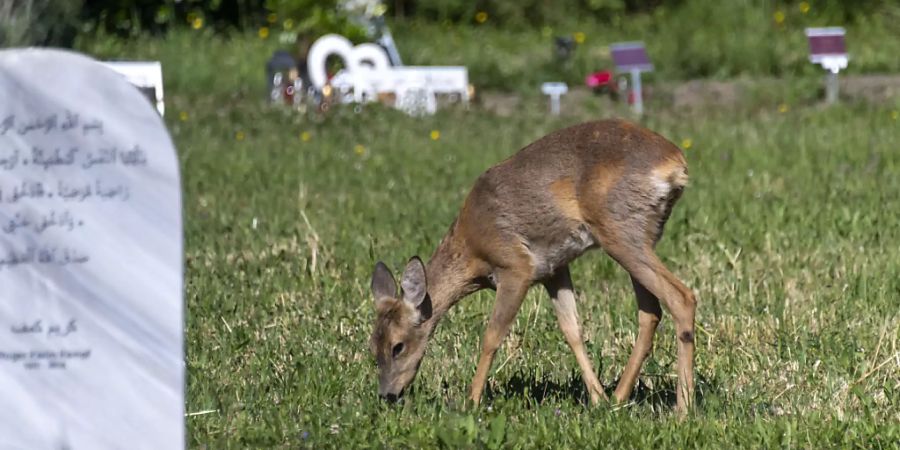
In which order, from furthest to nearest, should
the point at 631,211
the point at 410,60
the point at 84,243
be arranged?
the point at 410,60
the point at 631,211
the point at 84,243

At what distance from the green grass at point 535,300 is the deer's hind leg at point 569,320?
5.0 inches

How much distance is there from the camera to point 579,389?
6.20m

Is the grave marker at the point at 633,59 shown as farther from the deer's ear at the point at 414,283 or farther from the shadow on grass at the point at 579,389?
the deer's ear at the point at 414,283

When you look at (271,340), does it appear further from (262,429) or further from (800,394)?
(800,394)

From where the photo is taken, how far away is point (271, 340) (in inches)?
265

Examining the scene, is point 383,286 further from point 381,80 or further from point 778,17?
point 778,17

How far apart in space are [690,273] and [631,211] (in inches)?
96.2

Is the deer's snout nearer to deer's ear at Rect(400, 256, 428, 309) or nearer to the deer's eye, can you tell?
the deer's eye

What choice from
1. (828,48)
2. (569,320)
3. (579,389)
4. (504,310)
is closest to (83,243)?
(504,310)

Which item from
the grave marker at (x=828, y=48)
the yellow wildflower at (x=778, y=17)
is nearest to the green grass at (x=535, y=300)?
the grave marker at (x=828, y=48)

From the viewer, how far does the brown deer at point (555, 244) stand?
564 cm

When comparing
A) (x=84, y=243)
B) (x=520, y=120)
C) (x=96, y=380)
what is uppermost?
(x=84, y=243)

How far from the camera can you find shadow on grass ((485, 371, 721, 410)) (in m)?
5.88

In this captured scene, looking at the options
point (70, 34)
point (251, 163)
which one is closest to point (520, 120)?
point (251, 163)
